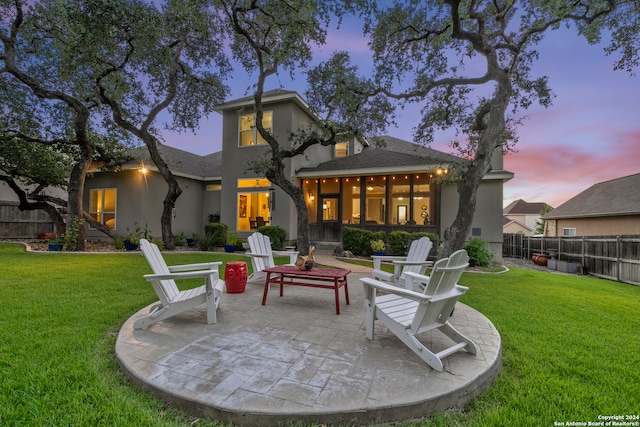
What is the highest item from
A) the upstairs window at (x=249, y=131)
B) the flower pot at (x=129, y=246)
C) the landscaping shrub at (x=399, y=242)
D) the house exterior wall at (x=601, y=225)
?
the upstairs window at (x=249, y=131)

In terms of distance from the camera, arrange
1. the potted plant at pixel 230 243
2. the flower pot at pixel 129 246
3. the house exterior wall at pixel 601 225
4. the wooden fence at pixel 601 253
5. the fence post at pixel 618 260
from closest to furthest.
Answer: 1. the wooden fence at pixel 601 253
2. the fence post at pixel 618 260
3. the flower pot at pixel 129 246
4. the potted plant at pixel 230 243
5. the house exterior wall at pixel 601 225

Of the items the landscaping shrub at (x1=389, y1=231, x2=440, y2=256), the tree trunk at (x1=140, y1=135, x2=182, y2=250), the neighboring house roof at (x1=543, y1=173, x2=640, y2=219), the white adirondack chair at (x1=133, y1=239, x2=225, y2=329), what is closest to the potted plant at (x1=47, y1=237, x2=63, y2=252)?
the tree trunk at (x1=140, y1=135, x2=182, y2=250)

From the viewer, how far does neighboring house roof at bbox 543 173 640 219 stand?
46.5 feet

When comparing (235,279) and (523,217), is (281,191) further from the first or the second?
(523,217)

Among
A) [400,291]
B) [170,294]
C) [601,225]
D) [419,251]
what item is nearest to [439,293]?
[400,291]

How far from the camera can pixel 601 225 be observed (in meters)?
15.8

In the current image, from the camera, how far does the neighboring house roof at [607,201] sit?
1416 cm

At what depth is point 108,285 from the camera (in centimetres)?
540

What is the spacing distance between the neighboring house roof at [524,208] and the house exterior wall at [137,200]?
134 feet

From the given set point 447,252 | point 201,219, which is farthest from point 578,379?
point 201,219

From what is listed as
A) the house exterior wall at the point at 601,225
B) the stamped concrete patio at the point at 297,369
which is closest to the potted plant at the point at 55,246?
the stamped concrete patio at the point at 297,369

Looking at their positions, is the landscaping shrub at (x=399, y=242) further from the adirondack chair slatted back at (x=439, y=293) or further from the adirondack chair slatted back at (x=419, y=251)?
the adirondack chair slatted back at (x=439, y=293)

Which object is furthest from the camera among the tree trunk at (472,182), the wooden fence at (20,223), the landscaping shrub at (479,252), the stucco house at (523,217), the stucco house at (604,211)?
the stucco house at (523,217)

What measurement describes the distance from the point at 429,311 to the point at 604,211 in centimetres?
1891
